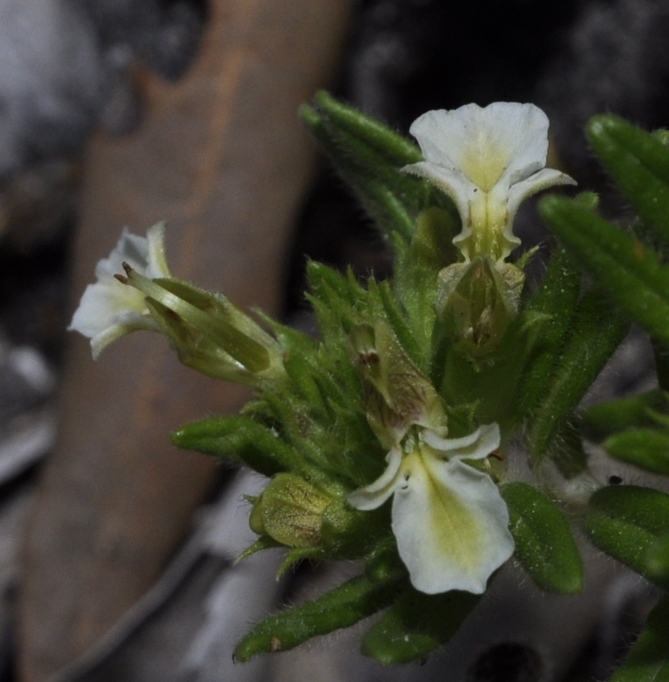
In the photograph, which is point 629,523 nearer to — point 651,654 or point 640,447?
point 651,654

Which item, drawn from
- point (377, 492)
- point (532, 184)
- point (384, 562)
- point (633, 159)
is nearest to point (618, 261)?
point (633, 159)

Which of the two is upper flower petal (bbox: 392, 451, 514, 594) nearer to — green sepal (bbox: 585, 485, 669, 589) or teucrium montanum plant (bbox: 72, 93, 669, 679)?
teucrium montanum plant (bbox: 72, 93, 669, 679)

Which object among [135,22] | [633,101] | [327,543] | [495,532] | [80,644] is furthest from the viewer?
[135,22]

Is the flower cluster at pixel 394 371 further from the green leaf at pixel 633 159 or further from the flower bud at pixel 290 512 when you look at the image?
the green leaf at pixel 633 159

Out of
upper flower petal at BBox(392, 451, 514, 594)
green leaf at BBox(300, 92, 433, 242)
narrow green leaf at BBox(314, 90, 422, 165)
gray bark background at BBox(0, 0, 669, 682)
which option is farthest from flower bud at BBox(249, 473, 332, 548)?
gray bark background at BBox(0, 0, 669, 682)

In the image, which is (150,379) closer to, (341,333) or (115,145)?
(115,145)

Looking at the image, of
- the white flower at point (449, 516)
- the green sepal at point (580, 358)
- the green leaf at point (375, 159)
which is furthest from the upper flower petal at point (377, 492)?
the green leaf at point (375, 159)

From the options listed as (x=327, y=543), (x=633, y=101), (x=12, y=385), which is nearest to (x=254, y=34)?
(x=633, y=101)
